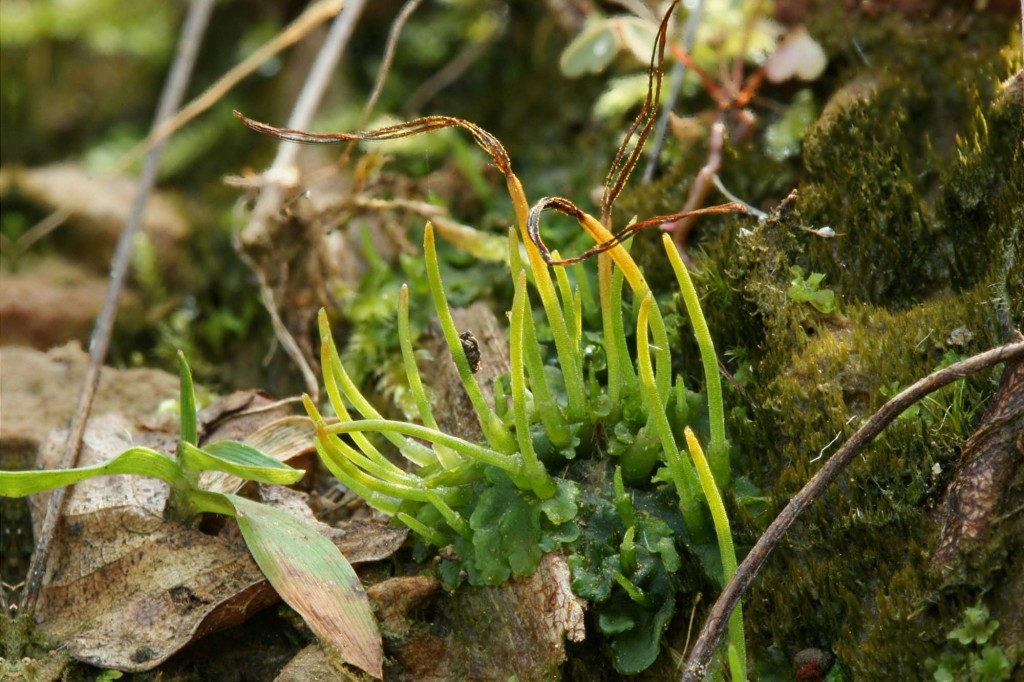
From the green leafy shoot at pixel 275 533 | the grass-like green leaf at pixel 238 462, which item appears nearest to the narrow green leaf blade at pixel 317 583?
the green leafy shoot at pixel 275 533

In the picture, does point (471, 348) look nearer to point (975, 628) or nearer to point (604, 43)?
point (975, 628)

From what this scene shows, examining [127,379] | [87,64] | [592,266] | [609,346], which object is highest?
[87,64]

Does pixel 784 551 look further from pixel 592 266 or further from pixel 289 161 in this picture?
pixel 289 161

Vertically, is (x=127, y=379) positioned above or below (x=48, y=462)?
above

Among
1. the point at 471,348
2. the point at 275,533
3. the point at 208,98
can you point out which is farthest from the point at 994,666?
the point at 208,98

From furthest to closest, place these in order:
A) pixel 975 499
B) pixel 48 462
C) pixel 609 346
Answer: pixel 48 462 → pixel 609 346 → pixel 975 499

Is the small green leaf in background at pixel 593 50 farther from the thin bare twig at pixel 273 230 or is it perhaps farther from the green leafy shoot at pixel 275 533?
the green leafy shoot at pixel 275 533

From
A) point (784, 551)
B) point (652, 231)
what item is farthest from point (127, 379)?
point (784, 551)

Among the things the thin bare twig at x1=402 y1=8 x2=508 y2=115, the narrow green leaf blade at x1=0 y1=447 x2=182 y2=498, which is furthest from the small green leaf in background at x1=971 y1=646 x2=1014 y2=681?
the thin bare twig at x1=402 y1=8 x2=508 y2=115
